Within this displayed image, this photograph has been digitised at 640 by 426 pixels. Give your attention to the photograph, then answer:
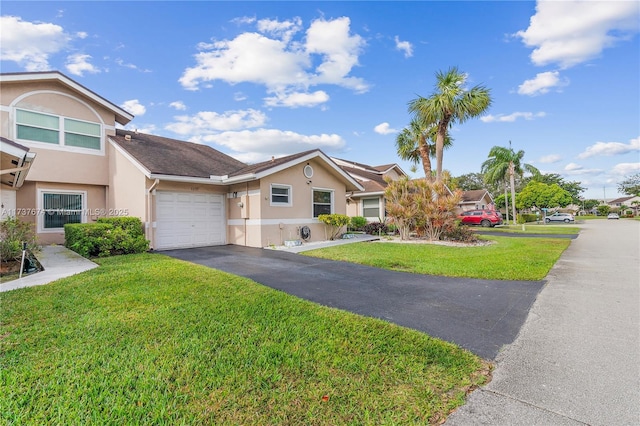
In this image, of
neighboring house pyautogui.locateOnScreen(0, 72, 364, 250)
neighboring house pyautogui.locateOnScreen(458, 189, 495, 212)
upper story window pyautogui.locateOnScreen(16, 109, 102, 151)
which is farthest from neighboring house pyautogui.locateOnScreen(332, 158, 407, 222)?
neighboring house pyautogui.locateOnScreen(458, 189, 495, 212)

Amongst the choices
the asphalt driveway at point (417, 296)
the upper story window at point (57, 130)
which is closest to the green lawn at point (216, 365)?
the asphalt driveway at point (417, 296)

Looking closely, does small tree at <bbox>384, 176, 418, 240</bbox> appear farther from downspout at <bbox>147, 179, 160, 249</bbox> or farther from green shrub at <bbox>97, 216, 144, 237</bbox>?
green shrub at <bbox>97, 216, 144, 237</bbox>

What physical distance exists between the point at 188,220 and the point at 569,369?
12.5 m

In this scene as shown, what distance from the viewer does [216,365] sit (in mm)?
2896

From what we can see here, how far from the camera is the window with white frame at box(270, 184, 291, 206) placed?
1274 cm

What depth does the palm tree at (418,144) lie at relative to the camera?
20547 mm

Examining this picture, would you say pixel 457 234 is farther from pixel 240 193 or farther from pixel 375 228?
pixel 240 193

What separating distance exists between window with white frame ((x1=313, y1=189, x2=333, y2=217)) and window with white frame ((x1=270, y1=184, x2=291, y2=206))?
1689 mm

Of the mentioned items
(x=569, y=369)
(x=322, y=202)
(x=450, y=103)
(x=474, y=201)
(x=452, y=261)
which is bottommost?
(x=569, y=369)

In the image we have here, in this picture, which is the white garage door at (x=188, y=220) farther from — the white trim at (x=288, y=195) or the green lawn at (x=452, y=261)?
the green lawn at (x=452, y=261)

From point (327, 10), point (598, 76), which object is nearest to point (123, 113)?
point (327, 10)

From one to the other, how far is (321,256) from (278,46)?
985 centimetres

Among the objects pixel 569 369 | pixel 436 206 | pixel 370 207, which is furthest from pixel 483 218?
pixel 569 369

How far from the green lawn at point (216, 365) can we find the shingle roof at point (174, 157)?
7722 mm
